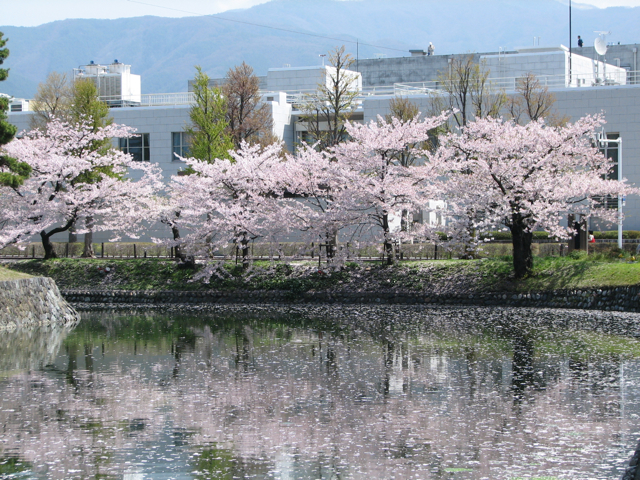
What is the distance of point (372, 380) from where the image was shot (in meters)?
15.1

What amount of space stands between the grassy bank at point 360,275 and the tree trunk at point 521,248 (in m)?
0.37

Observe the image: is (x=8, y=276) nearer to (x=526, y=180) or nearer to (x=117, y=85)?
(x=526, y=180)

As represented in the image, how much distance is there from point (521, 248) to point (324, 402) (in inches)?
692

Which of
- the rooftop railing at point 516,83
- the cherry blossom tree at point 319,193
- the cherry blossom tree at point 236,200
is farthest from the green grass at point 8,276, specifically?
the rooftop railing at point 516,83

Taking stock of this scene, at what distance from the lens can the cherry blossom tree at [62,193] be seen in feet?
113

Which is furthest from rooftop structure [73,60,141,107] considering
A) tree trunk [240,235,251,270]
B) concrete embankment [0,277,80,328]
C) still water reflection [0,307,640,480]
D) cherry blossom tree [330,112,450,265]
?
still water reflection [0,307,640,480]

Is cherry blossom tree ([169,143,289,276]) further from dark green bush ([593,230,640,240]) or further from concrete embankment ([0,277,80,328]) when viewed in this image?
dark green bush ([593,230,640,240])

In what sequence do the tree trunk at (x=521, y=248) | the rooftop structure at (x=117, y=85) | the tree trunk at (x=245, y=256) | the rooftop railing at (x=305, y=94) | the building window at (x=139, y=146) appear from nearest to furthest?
the tree trunk at (x=521, y=248), the tree trunk at (x=245, y=256), the rooftop railing at (x=305, y=94), the building window at (x=139, y=146), the rooftop structure at (x=117, y=85)

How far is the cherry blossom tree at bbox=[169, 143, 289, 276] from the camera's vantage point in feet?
105

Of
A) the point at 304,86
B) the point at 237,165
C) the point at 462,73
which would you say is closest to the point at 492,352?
the point at 237,165

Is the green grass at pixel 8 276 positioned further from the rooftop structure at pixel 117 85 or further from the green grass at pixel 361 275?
the rooftop structure at pixel 117 85

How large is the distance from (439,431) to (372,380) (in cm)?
407

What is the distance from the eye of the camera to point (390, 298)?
1176 inches

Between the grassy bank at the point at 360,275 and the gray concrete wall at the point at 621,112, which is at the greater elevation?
the gray concrete wall at the point at 621,112
